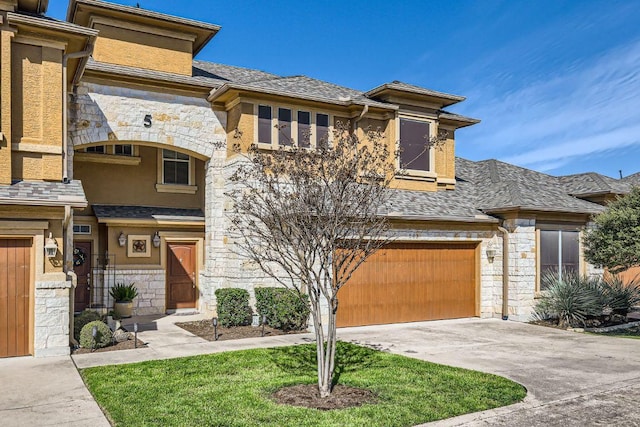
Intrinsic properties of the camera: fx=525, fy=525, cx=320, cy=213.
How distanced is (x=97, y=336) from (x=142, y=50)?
8.08 m

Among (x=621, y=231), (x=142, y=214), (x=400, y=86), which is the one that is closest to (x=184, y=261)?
(x=142, y=214)

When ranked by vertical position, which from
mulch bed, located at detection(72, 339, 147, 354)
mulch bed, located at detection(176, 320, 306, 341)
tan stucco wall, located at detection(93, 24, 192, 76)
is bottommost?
mulch bed, located at detection(176, 320, 306, 341)

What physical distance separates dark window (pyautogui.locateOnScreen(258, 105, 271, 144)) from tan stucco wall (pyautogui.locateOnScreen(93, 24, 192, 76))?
2.49 m

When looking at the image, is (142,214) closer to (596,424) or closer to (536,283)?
(536,283)

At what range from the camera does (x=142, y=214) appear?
1619 centimetres

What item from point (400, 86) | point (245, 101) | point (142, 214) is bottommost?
point (142, 214)

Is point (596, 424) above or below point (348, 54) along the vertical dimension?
below

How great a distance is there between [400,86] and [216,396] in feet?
39.0

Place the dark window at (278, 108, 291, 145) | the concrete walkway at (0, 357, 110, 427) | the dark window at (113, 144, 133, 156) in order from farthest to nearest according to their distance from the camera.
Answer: the dark window at (113, 144, 133, 156), the dark window at (278, 108, 291, 145), the concrete walkway at (0, 357, 110, 427)

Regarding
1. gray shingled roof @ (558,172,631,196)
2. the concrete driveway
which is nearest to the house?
gray shingled roof @ (558,172,631,196)

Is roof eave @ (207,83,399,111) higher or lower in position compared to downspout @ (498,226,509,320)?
higher

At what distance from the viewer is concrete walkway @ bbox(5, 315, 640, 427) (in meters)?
6.67

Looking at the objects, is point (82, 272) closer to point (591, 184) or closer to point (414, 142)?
point (414, 142)

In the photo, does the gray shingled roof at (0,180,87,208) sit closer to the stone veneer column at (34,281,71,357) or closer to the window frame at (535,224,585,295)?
the stone veneer column at (34,281,71,357)
